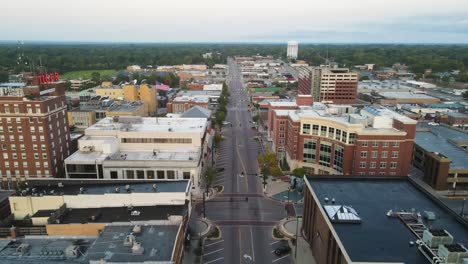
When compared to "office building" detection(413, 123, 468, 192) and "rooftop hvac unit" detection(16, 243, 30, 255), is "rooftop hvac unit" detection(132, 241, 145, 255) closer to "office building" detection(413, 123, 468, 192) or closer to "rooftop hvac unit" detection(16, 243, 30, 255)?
"rooftop hvac unit" detection(16, 243, 30, 255)

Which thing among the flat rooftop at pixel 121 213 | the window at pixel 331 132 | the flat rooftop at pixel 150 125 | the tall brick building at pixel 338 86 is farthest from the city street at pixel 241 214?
the tall brick building at pixel 338 86

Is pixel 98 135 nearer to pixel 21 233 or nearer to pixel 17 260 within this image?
pixel 21 233

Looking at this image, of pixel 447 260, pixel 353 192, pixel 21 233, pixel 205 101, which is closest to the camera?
pixel 447 260

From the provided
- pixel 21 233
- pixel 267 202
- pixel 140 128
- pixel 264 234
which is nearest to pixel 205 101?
pixel 140 128

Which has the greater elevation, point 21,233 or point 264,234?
point 21,233

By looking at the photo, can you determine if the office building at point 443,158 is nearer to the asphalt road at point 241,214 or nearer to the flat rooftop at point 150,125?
the asphalt road at point 241,214

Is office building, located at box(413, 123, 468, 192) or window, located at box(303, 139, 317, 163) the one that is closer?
office building, located at box(413, 123, 468, 192)

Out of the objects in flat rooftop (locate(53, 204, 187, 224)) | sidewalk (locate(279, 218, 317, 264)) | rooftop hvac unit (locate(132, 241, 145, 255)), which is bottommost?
sidewalk (locate(279, 218, 317, 264))

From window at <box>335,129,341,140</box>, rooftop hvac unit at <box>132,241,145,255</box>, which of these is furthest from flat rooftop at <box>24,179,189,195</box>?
window at <box>335,129,341,140</box>
